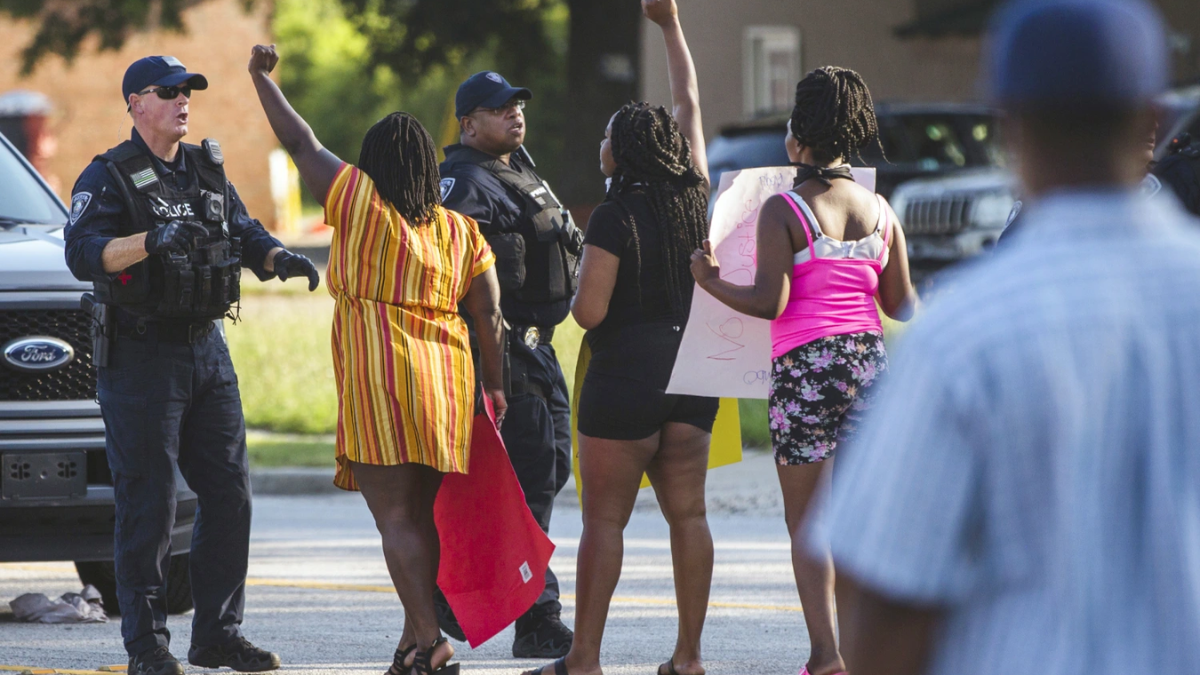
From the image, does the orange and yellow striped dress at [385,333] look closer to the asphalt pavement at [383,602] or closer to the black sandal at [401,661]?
the black sandal at [401,661]

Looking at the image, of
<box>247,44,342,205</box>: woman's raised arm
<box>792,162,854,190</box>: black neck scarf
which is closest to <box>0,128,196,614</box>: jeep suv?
<box>247,44,342,205</box>: woman's raised arm

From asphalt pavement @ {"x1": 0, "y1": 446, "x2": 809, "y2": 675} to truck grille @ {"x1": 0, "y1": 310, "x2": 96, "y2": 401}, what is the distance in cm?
91

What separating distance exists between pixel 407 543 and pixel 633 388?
82cm

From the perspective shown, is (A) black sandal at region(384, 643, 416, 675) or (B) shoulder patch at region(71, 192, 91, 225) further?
(B) shoulder patch at region(71, 192, 91, 225)

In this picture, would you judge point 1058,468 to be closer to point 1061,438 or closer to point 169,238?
point 1061,438

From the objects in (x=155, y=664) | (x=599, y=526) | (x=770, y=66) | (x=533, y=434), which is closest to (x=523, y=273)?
(x=533, y=434)

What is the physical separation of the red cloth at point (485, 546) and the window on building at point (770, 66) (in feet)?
66.4

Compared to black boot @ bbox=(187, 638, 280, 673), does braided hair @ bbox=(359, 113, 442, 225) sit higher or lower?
higher

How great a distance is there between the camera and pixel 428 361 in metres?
4.71

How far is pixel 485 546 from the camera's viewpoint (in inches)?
195

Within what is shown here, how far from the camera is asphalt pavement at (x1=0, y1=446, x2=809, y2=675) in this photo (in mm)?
5449

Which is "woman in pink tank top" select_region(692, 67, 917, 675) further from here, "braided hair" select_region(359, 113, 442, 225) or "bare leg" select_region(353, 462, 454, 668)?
"bare leg" select_region(353, 462, 454, 668)

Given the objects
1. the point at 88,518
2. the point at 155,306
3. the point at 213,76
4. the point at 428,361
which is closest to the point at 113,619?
the point at 88,518

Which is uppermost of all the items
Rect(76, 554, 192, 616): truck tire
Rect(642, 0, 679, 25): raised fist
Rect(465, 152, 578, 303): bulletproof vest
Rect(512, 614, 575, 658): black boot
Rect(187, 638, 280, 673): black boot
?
Rect(642, 0, 679, 25): raised fist
